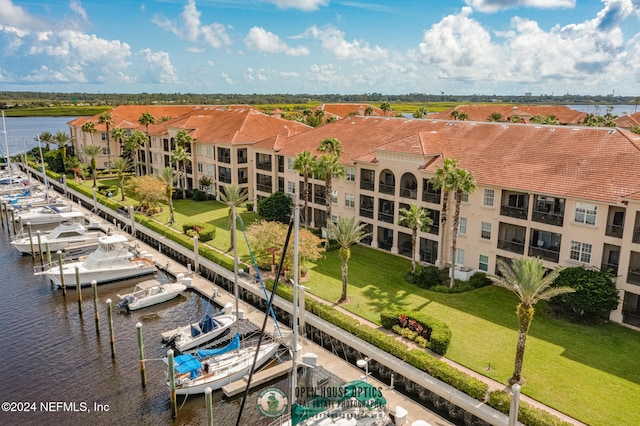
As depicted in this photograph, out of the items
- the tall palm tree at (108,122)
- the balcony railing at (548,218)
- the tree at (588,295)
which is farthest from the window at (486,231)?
the tall palm tree at (108,122)

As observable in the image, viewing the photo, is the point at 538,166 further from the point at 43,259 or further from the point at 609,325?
the point at 43,259

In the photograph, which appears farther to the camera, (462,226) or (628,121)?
(628,121)

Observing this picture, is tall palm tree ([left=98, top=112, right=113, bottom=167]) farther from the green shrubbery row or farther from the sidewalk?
the green shrubbery row

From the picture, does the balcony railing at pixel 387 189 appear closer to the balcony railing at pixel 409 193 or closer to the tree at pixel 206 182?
the balcony railing at pixel 409 193

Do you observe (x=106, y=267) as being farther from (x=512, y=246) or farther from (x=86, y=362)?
(x=512, y=246)

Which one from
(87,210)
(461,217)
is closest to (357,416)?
(461,217)

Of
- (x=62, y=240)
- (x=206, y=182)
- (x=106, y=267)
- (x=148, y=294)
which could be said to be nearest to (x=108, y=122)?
(x=206, y=182)

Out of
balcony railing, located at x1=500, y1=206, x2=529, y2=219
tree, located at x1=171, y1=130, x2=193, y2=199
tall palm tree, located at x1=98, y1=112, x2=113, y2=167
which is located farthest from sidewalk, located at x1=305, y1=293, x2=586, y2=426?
tall palm tree, located at x1=98, y1=112, x2=113, y2=167
